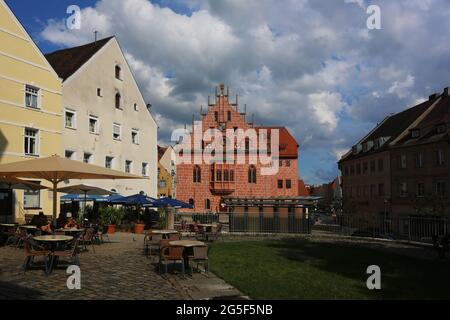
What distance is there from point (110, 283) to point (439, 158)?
41.1 meters

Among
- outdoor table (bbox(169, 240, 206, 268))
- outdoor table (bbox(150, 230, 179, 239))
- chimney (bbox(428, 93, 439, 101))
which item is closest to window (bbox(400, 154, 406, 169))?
chimney (bbox(428, 93, 439, 101))

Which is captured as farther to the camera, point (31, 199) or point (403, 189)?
point (403, 189)

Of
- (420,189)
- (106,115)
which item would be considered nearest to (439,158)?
(420,189)

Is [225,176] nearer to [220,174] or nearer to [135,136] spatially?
[220,174]

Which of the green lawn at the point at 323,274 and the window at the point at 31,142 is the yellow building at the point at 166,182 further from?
the green lawn at the point at 323,274

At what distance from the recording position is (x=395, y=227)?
91.1ft

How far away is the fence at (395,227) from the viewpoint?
22781mm

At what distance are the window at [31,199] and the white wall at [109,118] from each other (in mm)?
3670

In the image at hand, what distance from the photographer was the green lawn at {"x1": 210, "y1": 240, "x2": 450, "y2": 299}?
31.6 ft

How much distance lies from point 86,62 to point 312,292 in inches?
1112

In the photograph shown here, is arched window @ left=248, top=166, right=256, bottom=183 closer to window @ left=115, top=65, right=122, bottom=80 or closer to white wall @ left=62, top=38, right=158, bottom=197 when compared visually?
white wall @ left=62, top=38, right=158, bottom=197
